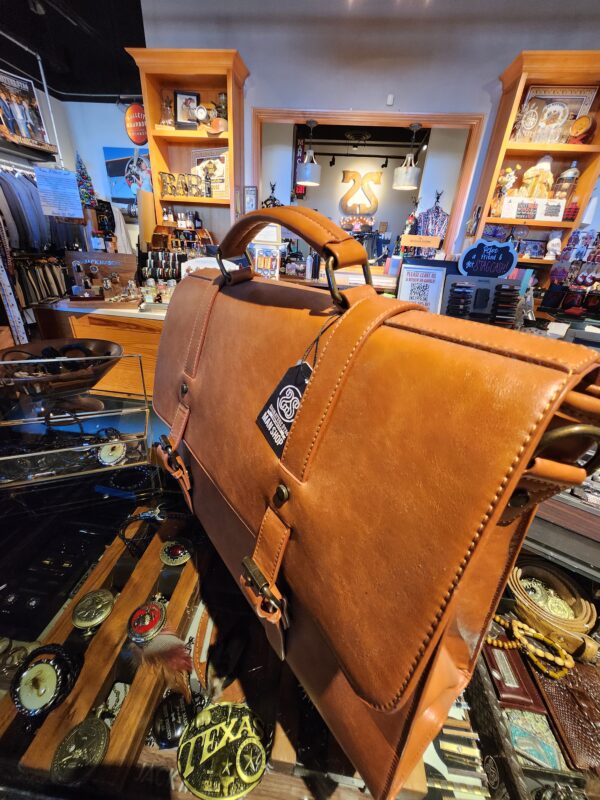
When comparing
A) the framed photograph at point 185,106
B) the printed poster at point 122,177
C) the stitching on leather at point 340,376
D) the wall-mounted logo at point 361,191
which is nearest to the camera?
the stitching on leather at point 340,376

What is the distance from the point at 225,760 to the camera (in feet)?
1.46

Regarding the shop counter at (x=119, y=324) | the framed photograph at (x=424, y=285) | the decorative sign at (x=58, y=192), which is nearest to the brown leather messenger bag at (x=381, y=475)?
the framed photograph at (x=424, y=285)

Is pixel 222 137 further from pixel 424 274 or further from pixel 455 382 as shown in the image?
pixel 455 382

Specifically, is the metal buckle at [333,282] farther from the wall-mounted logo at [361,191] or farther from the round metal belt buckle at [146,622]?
the wall-mounted logo at [361,191]

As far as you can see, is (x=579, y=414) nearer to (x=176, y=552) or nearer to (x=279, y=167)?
(x=176, y=552)

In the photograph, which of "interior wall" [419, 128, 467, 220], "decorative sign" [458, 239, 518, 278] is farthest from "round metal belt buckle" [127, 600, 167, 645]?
"interior wall" [419, 128, 467, 220]

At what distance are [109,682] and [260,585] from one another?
35 centimetres

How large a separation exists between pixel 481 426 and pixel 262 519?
0.27 meters

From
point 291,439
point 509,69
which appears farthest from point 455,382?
point 509,69

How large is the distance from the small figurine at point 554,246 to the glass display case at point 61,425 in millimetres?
2774

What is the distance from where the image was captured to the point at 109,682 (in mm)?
497

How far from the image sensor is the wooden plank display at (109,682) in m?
0.42

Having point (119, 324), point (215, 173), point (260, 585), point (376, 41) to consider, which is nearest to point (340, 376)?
point (260, 585)

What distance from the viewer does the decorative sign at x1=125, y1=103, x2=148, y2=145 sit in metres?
2.45
